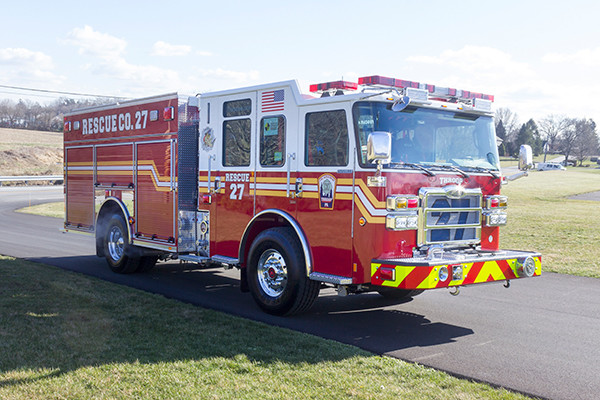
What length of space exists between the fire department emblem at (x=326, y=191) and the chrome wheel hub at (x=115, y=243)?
15.9 feet

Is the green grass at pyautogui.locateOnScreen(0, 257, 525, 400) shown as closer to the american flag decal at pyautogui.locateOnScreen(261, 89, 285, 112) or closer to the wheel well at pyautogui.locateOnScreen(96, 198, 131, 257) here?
the american flag decal at pyautogui.locateOnScreen(261, 89, 285, 112)

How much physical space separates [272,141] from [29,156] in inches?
2174

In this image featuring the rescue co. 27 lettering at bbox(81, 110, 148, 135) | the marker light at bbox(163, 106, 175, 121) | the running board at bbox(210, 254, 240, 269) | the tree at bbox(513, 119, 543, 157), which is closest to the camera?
the running board at bbox(210, 254, 240, 269)

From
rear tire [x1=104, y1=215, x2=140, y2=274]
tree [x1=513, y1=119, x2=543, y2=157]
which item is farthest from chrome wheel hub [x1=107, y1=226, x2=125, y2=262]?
tree [x1=513, y1=119, x2=543, y2=157]

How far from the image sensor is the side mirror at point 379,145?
613cm

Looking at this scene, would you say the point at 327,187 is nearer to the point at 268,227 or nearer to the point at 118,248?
the point at 268,227

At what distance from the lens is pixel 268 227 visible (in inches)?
316

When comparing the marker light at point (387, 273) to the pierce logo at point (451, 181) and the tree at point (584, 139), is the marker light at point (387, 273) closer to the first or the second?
the pierce logo at point (451, 181)

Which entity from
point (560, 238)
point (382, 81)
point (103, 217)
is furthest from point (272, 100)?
point (560, 238)

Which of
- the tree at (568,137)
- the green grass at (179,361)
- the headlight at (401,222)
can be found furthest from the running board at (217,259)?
the tree at (568,137)

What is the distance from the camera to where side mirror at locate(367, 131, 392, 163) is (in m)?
6.13

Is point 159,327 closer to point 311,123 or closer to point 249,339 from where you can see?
point 249,339

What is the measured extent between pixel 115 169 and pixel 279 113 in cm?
425

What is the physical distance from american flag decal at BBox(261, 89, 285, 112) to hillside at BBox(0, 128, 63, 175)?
1838 inches
